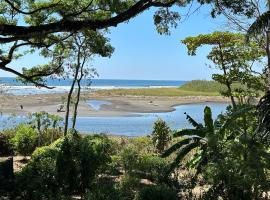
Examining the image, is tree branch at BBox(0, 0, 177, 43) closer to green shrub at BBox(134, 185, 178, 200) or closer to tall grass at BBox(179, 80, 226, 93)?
green shrub at BBox(134, 185, 178, 200)

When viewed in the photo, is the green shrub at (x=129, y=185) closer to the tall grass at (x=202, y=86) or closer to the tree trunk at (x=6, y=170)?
the tree trunk at (x=6, y=170)

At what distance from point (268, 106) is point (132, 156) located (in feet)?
15.8

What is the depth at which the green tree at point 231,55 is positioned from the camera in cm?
2328

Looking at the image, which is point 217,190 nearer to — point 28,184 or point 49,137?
point 28,184

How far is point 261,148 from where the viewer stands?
11.8 m

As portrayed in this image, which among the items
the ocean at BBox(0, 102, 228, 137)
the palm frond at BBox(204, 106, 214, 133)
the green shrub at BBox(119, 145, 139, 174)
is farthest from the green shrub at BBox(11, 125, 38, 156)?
the ocean at BBox(0, 102, 228, 137)

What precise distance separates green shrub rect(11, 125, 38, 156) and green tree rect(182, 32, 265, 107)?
8.56 m

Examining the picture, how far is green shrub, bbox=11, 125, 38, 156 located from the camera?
62.2 ft

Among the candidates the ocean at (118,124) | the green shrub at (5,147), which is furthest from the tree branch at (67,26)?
the ocean at (118,124)

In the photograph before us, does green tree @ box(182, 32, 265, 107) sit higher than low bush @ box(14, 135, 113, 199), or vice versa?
green tree @ box(182, 32, 265, 107)

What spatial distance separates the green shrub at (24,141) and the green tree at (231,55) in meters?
8.56

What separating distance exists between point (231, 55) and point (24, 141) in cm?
1050

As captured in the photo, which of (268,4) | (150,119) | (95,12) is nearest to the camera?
(95,12)

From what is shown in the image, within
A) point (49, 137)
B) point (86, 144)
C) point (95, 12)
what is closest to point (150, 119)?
point (49, 137)
